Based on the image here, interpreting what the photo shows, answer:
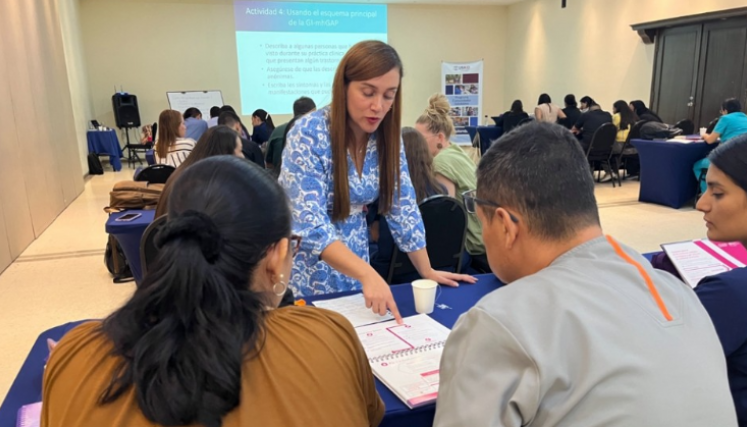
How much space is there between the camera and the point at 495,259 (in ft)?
3.17

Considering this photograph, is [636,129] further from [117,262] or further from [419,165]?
[117,262]

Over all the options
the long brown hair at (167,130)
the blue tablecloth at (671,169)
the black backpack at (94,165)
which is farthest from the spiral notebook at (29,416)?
the black backpack at (94,165)

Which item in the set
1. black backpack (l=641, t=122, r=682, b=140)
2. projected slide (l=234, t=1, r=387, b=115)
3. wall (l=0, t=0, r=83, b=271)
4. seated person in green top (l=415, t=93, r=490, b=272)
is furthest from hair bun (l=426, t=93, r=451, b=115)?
projected slide (l=234, t=1, r=387, b=115)

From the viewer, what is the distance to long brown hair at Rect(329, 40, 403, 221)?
1.53 metres

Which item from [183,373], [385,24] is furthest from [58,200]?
[385,24]

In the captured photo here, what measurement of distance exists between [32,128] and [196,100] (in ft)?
18.9

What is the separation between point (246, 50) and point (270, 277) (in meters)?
11.1

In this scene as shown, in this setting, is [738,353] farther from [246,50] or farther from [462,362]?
[246,50]

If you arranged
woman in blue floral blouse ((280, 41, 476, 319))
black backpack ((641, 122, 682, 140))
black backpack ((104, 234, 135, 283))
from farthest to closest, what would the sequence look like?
black backpack ((641, 122, 682, 140)), black backpack ((104, 234, 135, 283)), woman in blue floral blouse ((280, 41, 476, 319))

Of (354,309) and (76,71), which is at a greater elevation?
(76,71)

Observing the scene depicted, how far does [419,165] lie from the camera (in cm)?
268

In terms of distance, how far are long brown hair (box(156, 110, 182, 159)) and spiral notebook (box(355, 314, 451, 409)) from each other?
4241 mm

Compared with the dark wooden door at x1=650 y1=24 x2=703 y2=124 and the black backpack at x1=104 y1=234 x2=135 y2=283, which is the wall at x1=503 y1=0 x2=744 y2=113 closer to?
the dark wooden door at x1=650 y1=24 x2=703 y2=124

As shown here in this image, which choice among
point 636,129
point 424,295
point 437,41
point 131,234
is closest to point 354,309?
point 424,295
